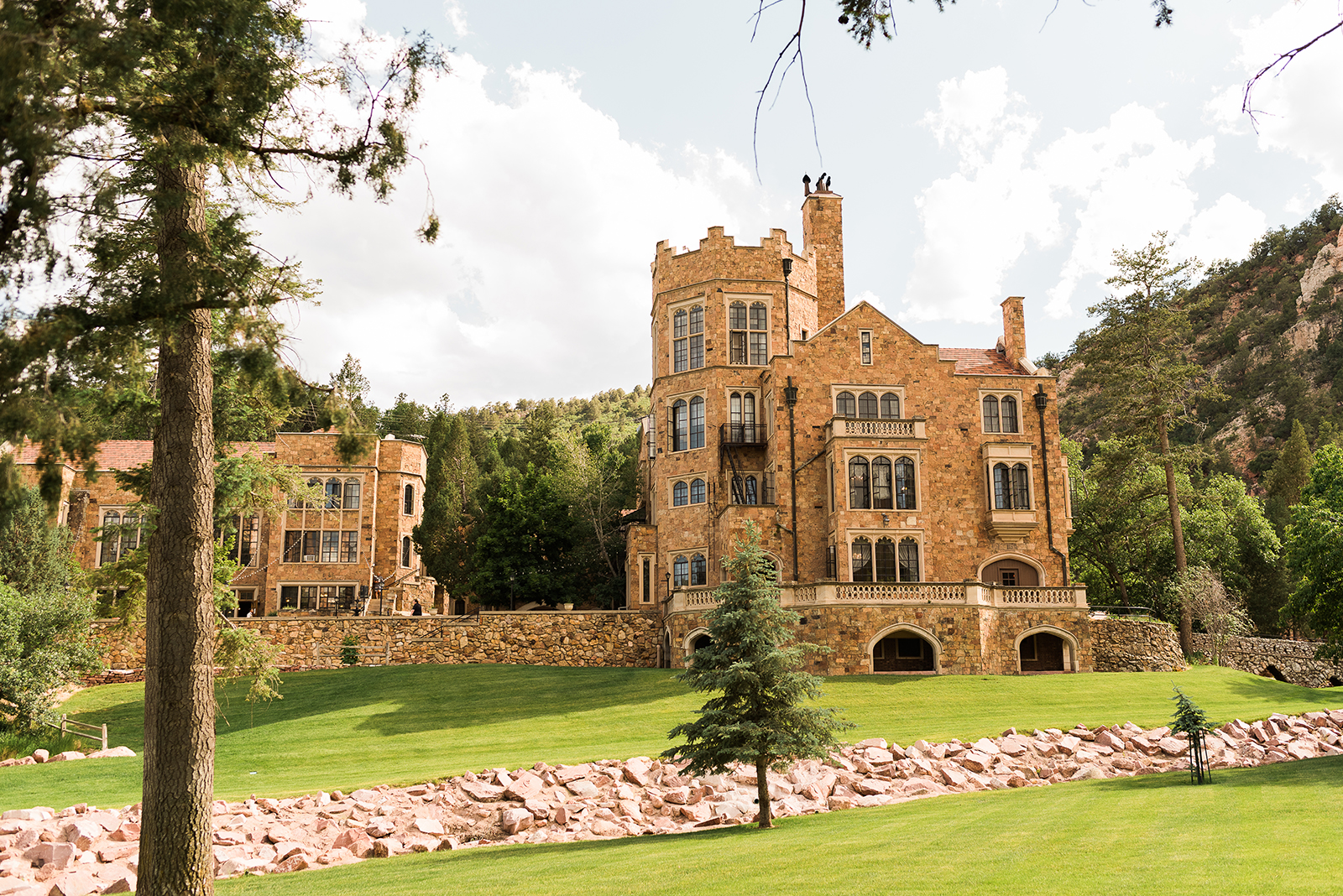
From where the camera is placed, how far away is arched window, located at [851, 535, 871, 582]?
3762 cm

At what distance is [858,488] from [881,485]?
3.06 ft

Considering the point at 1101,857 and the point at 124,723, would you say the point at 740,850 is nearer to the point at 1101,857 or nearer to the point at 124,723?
the point at 1101,857

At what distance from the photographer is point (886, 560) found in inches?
1495

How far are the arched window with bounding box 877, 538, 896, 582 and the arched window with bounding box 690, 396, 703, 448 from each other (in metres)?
8.51

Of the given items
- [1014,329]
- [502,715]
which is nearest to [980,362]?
[1014,329]

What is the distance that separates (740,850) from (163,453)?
33.0 feet

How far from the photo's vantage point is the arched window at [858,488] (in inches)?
1491

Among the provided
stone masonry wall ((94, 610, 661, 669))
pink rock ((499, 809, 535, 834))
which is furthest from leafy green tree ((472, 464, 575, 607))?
pink rock ((499, 809, 535, 834))

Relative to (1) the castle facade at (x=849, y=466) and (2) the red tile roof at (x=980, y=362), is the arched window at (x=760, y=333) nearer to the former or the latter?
(1) the castle facade at (x=849, y=466)

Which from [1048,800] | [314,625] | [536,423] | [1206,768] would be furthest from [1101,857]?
[536,423]

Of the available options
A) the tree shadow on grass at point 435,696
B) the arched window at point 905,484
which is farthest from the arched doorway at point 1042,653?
the tree shadow on grass at point 435,696

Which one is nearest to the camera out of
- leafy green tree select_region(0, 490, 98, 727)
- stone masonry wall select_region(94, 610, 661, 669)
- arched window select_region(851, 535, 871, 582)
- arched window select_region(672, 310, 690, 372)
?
leafy green tree select_region(0, 490, 98, 727)

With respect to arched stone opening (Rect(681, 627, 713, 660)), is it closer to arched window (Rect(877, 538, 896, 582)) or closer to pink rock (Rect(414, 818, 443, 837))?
arched window (Rect(877, 538, 896, 582))

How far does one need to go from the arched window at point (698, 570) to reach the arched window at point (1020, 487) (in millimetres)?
12750
